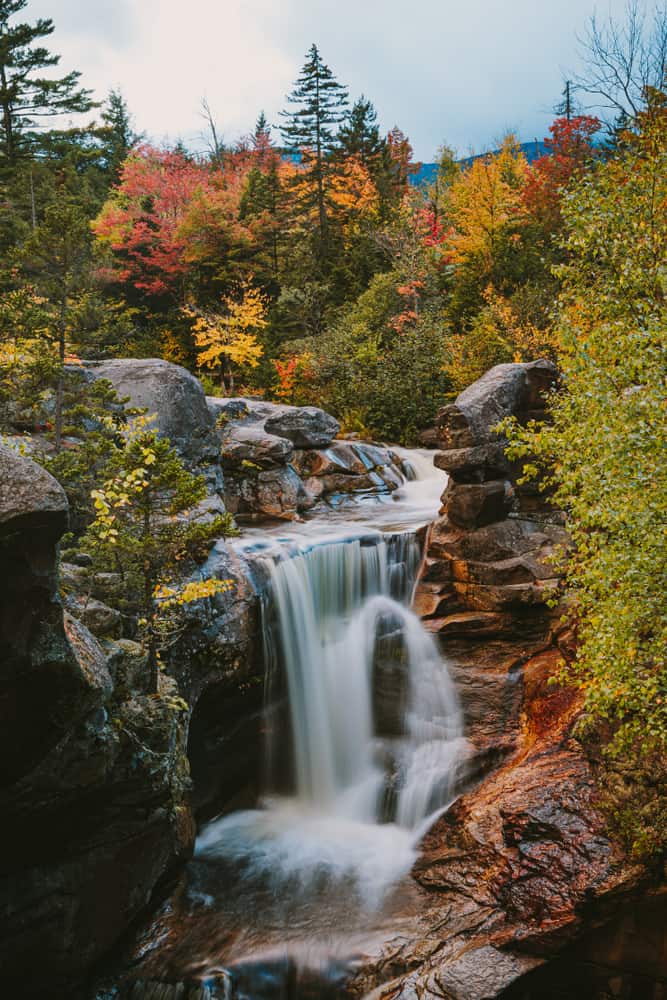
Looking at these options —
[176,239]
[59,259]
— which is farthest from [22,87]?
[59,259]

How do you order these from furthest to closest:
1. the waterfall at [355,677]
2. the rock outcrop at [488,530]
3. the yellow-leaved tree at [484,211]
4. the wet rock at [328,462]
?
the yellow-leaved tree at [484,211], the wet rock at [328,462], the rock outcrop at [488,530], the waterfall at [355,677]

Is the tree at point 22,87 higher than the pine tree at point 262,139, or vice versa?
the pine tree at point 262,139

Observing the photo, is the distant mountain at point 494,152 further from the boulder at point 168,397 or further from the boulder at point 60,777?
the boulder at point 60,777

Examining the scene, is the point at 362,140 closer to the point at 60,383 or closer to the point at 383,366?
the point at 383,366

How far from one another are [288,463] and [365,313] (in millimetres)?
11277

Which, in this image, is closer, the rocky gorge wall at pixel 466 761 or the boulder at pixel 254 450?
the rocky gorge wall at pixel 466 761

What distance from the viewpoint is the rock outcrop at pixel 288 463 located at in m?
15.1

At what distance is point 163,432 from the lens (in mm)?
11695

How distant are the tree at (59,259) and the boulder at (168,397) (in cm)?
288

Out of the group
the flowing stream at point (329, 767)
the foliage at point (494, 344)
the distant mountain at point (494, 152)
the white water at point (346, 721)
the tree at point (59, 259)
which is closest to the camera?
the flowing stream at point (329, 767)

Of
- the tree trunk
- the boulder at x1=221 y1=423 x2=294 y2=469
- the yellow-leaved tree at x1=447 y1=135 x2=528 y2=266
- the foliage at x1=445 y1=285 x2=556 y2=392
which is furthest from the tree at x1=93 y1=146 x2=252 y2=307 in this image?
the tree trunk

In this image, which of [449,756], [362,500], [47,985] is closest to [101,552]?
[47,985]

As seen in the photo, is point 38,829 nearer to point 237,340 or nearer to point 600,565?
point 600,565

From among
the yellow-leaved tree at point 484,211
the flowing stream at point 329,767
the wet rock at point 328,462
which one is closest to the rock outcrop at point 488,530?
the flowing stream at point 329,767
